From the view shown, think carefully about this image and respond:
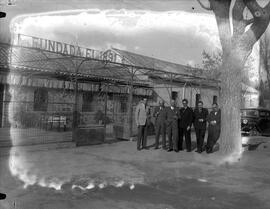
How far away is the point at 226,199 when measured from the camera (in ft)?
16.4

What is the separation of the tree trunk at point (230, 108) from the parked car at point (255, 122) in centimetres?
671

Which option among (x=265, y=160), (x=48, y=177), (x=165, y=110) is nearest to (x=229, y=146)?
(x=265, y=160)

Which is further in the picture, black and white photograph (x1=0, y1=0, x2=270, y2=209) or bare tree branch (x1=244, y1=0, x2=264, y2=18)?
A: bare tree branch (x1=244, y1=0, x2=264, y2=18)

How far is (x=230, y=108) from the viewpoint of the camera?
31.1 feet

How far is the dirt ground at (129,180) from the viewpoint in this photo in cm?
457

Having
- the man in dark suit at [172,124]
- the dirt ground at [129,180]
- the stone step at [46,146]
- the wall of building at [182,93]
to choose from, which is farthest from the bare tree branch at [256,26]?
the wall of building at [182,93]

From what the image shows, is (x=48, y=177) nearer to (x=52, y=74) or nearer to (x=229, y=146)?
(x=229, y=146)

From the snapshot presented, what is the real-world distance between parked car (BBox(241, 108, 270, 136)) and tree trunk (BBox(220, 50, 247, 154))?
264 inches

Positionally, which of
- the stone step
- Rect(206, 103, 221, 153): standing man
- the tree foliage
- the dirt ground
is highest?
the tree foliage

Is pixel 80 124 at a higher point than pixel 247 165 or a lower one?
higher

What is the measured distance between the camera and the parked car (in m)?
16.2

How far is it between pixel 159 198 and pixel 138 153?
4456 millimetres

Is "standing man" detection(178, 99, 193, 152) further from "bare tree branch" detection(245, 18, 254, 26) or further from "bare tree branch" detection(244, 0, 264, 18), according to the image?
"bare tree branch" detection(244, 0, 264, 18)

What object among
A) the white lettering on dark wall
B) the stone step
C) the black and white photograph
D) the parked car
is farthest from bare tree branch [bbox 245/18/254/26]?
the parked car
